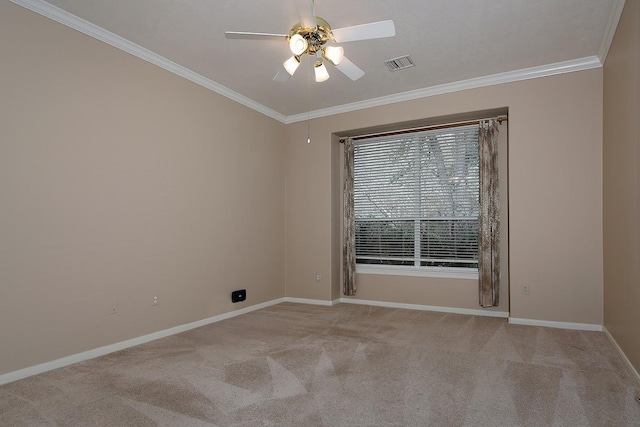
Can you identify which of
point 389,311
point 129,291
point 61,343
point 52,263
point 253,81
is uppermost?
point 253,81

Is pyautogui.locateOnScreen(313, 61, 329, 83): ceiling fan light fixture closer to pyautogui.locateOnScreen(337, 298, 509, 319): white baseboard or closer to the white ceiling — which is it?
the white ceiling

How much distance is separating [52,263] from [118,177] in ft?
3.15

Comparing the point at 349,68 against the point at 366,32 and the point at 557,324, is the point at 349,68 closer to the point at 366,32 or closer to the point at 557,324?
the point at 366,32

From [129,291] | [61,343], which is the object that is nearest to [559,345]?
[129,291]

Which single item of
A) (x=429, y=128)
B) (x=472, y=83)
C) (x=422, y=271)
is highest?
(x=472, y=83)

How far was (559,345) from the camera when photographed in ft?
11.9

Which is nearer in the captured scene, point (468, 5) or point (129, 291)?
point (468, 5)

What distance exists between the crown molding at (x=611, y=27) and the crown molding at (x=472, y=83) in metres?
0.20

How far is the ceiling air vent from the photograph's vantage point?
13.4 feet

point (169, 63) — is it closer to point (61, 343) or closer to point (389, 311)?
point (61, 343)

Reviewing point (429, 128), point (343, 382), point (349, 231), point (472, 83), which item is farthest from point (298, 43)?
point (349, 231)

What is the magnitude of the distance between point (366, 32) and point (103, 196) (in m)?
2.73

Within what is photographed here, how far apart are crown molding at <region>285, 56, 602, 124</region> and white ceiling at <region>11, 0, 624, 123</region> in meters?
0.01

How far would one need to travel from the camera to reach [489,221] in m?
4.85
